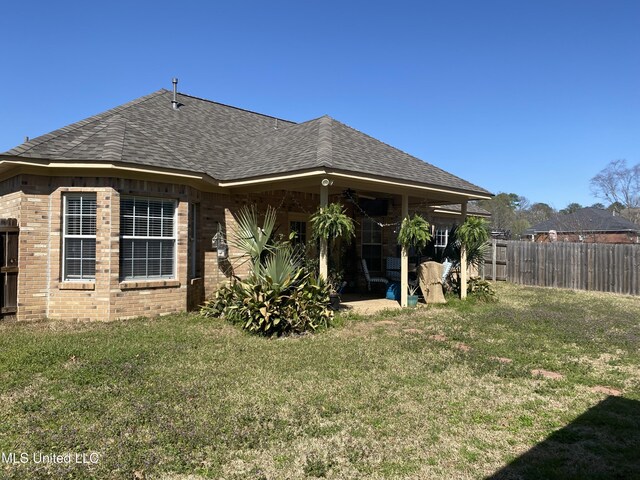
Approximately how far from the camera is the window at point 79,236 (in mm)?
8617

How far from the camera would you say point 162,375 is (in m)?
5.35

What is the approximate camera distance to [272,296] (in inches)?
315

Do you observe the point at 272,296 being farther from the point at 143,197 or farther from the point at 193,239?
the point at 143,197

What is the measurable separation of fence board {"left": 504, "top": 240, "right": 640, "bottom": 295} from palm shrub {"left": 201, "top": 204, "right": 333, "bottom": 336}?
11824 mm

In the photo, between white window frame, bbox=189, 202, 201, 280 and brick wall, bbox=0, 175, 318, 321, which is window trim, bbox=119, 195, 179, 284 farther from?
white window frame, bbox=189, 202, 201, 280

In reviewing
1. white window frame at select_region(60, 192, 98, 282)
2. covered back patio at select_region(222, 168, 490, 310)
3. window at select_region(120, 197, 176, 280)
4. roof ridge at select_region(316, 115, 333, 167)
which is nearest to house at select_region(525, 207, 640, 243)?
covered back patio at select_region(222, 168, 490, 310)

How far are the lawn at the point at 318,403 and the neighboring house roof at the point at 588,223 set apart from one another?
33550 millimetres

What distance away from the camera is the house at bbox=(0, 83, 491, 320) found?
848 cm

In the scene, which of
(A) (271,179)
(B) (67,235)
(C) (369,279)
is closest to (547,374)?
(A) (271,179)

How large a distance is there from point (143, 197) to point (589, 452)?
8.35 meters

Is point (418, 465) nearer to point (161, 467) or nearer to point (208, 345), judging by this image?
point (161, 467)

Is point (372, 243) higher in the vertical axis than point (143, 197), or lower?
lower

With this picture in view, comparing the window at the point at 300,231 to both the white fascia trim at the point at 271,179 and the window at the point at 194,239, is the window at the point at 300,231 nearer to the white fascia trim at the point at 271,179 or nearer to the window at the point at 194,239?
the white fascia trim at the point at 271,179

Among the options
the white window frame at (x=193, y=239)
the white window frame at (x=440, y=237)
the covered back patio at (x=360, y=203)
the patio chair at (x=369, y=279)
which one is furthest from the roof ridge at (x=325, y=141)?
the white window frame at (x=440, y=237)
